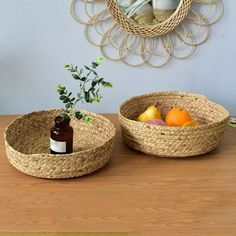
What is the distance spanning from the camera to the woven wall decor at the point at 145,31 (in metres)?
1.49

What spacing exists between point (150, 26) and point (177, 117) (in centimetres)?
35

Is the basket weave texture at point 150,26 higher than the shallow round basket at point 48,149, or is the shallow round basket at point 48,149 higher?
the basket weave texture at point 150,26

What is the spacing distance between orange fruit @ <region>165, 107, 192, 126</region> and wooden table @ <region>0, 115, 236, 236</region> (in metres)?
0.12

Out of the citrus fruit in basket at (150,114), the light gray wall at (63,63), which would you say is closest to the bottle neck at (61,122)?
the citrus fruit in basket at (150,114)

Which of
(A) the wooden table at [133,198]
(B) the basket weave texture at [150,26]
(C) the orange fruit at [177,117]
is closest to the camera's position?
(A) the wooden table at [133,198]

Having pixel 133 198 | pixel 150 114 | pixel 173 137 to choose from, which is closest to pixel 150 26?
pixel 150 114

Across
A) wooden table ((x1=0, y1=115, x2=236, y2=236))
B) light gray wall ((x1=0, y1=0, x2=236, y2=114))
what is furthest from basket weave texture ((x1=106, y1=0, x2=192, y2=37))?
wooden table ((x1=0, y1=115, x2=236, y2=236))

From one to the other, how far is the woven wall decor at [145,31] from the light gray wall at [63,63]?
27 mm

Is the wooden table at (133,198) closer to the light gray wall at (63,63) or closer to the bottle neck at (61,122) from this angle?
the bottle neck at (61,122)

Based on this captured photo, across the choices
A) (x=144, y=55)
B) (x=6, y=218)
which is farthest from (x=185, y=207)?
(x=144, y=55)

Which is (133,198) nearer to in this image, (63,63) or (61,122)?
(61,122)

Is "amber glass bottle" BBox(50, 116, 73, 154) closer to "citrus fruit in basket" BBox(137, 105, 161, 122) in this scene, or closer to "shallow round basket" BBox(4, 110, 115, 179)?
"shallow round basket" BBox(4, 110, 115, 179)

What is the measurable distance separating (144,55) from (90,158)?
57cm

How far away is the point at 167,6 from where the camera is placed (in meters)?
1.47
